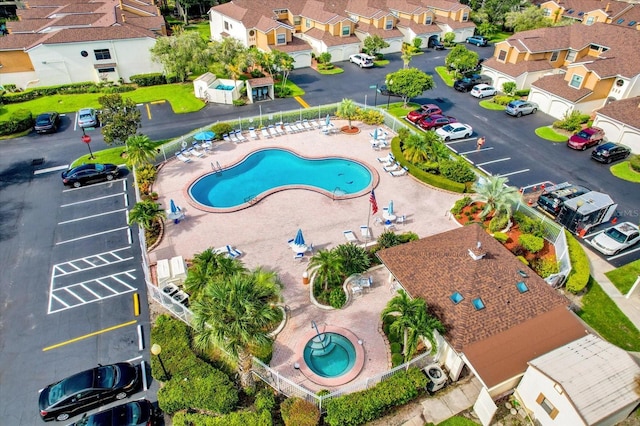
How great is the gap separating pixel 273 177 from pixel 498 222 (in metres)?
19.3

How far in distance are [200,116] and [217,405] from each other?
117ft

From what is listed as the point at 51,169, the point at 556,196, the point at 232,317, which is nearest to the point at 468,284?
the point at 232,317

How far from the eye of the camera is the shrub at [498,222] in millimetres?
29156

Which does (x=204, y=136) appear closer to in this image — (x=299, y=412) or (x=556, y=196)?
(x=299, y=412)

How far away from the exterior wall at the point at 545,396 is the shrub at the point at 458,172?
1918 cm

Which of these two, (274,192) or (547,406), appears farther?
(274,192)

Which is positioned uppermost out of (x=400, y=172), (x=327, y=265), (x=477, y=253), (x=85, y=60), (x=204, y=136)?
(x=85, y=60)

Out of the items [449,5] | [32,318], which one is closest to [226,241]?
[32,318]

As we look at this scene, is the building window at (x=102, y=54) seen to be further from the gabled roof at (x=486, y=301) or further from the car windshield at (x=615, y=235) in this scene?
the car windshield at (x=615, y=235)

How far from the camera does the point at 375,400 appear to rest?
18047 millimetres

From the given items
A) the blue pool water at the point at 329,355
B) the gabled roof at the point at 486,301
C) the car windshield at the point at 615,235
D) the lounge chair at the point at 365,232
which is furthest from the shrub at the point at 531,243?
the blue pool water at the point at 329,355

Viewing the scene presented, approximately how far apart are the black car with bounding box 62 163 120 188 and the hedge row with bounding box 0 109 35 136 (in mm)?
12844

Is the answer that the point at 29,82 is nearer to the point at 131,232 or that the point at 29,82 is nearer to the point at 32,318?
the point at 131,232

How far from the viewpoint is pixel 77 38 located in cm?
5081
